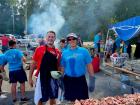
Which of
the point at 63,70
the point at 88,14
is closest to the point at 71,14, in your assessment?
the point at 88,14

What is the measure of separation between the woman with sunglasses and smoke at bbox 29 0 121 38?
912 inches

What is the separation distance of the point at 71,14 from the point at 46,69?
97.6ft

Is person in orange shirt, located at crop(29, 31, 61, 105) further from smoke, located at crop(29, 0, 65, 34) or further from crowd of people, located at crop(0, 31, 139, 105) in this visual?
smoke, located at crop(29, 0, 65, 34)

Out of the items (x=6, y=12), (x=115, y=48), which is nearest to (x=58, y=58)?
(x=115, y=48)

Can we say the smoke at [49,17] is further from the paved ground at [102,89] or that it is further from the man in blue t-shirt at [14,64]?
the man in blue t-shirt at [14,64]

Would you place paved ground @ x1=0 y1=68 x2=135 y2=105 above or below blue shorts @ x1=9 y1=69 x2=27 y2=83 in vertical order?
below

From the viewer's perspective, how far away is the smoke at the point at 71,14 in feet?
102

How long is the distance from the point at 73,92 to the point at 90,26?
3216cm

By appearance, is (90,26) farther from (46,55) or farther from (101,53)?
(46,55)

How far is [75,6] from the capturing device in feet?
106

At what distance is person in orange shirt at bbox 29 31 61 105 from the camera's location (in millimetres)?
6285

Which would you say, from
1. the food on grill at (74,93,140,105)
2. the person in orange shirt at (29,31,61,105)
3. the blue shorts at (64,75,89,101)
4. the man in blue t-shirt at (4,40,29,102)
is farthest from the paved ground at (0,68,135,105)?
the food on grill at (74,93,140,105)

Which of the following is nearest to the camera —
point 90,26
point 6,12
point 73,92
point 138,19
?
point 73,92

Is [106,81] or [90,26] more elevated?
[90,26]
